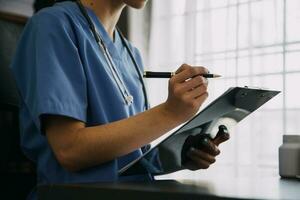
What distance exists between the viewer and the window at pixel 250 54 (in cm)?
143

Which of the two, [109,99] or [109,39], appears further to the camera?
[109,39]

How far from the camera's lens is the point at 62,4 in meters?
0.92

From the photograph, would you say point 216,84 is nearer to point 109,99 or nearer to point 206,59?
point 206,59

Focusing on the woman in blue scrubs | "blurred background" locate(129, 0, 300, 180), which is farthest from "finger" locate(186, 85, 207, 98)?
"blurred background" locate(129, 0, 300, 180)

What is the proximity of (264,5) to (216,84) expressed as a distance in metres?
0.34

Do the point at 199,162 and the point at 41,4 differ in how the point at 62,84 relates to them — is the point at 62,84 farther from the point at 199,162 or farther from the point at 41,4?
the point at 41,4

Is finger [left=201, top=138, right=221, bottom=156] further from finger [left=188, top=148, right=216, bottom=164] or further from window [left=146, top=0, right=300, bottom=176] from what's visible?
window [left=146, top=0, right=300, bottom=176]

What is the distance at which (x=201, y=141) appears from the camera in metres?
0.82

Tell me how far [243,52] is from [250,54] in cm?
3

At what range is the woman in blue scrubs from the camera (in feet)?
2.36

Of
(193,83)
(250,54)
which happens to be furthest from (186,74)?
(250,54)

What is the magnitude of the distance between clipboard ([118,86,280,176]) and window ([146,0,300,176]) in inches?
25.4

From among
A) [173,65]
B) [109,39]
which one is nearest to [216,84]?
[173,65]

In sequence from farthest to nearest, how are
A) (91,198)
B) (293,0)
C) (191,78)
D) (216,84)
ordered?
(216,84)
(293,0)
(191,78)
(91,198)
